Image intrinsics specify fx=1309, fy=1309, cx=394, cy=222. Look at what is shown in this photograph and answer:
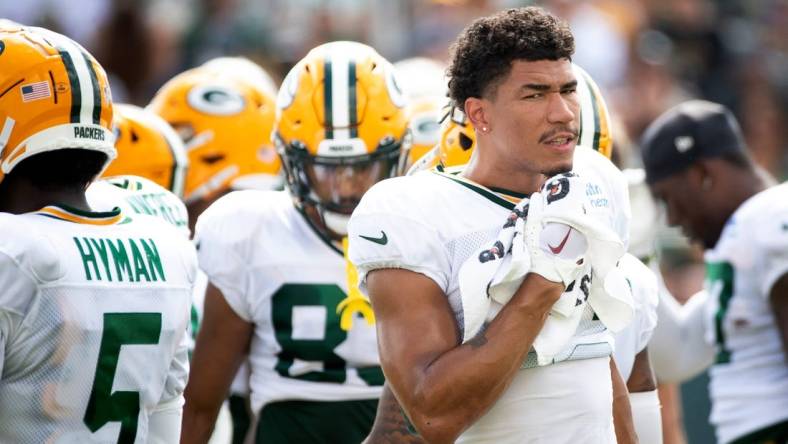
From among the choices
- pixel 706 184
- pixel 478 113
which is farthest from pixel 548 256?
pixel 706 184

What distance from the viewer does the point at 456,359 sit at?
2.87 m

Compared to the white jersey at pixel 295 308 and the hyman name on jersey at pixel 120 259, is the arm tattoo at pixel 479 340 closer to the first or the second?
the hyman name on jersey at pixel 120 259

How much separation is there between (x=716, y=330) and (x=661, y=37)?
22.1ft

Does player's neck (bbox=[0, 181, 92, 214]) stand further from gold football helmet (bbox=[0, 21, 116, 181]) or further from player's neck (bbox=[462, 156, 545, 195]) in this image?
player's neck (bbox=[462, 156, 545, 195])

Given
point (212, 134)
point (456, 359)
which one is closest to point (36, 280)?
point (456, 359)

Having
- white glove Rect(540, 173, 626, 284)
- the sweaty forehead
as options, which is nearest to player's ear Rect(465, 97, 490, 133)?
the sweaty forehead

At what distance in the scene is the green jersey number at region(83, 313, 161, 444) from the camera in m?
3.09

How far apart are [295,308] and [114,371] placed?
1.18 m

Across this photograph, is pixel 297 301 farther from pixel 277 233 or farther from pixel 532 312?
pixel 532 312

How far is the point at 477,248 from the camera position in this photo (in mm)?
3035

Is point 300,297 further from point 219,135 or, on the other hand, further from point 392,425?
point 219,135

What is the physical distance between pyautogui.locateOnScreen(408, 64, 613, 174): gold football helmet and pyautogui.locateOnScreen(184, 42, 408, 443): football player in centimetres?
41

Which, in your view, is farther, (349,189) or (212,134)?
(212,134)

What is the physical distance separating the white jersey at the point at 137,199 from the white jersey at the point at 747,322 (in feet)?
7.74
